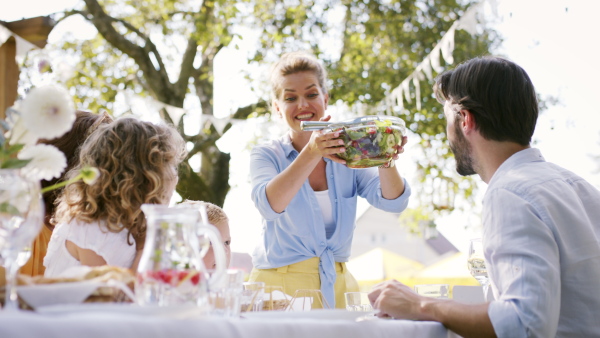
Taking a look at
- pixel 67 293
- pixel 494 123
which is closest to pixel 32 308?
pixel 67 293

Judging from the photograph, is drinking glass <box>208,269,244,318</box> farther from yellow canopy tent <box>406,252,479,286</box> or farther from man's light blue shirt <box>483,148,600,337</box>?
yellow canopy tent <box>406,252,479,286</box>

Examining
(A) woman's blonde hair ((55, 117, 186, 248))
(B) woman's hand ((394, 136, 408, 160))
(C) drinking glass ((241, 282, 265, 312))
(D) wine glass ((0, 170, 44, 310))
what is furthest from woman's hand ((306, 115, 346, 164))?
(D) wine glass ((0, 170, 44, 310))

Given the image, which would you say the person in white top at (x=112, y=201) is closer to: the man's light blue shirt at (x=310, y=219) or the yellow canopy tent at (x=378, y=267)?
the man's light blue shirt at (x=310, y=219)

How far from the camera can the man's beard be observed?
1.83 meters

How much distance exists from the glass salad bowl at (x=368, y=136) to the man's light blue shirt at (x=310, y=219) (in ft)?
1.72

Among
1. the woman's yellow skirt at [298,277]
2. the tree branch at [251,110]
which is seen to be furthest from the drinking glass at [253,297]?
the tree branch at [251,110]

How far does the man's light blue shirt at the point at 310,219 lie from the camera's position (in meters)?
2.58

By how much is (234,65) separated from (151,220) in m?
9.53

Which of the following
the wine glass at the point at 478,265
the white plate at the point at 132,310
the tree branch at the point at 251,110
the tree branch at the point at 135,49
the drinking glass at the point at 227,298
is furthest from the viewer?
the tree branch at the point at 251,110

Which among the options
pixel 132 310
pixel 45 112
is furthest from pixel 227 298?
pixel 45 112

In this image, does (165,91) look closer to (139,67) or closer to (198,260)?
(139,67)

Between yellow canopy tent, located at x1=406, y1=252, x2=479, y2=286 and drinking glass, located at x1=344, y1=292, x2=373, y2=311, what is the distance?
323 inches

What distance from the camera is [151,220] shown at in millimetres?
1029

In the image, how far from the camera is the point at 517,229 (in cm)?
144
